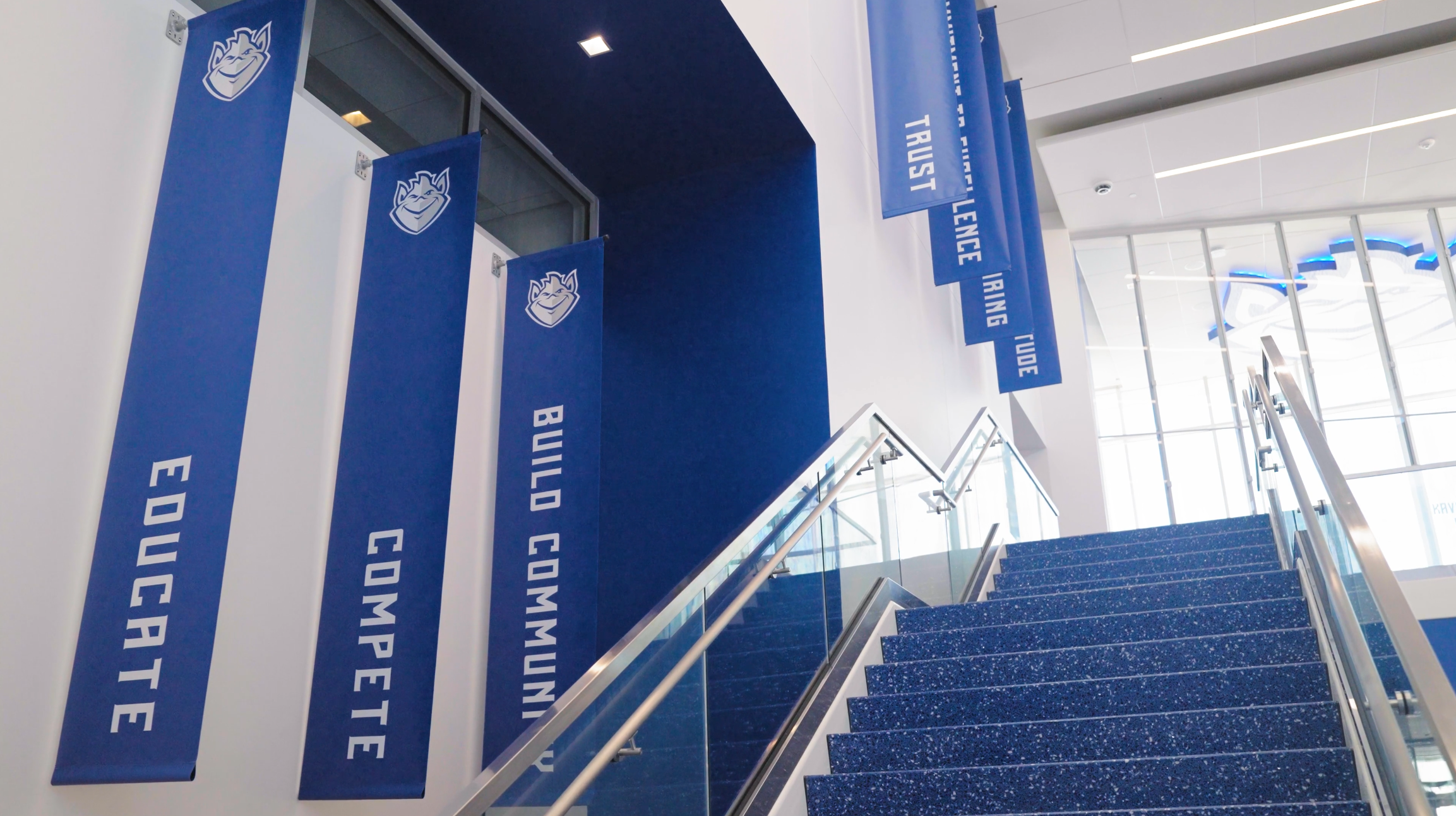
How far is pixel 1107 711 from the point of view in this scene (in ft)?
12.2

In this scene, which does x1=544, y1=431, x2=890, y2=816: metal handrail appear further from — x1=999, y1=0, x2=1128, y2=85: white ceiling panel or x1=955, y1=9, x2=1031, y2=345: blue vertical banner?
x1=999, y1=0, x2=1128, y2=85: white ceiling panel

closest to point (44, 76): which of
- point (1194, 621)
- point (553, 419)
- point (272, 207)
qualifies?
point (272, 207)

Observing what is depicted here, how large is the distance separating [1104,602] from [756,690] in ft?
6.97

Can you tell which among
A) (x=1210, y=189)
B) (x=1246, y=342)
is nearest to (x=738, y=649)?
(x=1210, y=189)

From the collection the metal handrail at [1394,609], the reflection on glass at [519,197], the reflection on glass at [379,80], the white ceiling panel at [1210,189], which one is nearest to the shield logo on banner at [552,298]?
the reflection on glass at [519,197]

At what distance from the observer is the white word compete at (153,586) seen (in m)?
2.79

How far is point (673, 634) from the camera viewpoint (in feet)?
9.41

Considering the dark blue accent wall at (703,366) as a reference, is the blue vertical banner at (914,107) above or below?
above

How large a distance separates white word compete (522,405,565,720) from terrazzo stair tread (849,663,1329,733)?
4.50 feet

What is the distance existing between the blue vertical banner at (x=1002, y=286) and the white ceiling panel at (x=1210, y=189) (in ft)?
16.6

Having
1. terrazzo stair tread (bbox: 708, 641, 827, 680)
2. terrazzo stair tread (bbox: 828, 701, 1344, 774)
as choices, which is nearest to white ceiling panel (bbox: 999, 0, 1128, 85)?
terrazzo stair tread (bbox: 708, 641, 827, 680)

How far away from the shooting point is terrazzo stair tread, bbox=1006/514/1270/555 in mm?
6379

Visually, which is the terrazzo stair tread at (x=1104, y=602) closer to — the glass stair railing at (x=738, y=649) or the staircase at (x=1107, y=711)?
the staircase at (x=1107, y=711)

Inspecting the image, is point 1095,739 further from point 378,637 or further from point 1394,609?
point 378,637
